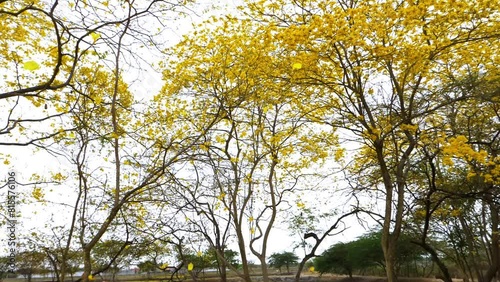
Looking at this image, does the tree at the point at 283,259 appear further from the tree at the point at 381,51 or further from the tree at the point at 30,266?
the tree at the point at 381,51

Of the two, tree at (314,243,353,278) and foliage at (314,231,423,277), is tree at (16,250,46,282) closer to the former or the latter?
foliage at (314,231,423,277)

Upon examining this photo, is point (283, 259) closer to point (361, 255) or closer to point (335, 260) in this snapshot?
point (335, 260)

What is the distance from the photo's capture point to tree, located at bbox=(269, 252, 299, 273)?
18.3 m

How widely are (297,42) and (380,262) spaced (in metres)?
12.4

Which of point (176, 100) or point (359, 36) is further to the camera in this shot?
point (176, 100)

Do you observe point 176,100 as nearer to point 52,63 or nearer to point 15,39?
point 52,63

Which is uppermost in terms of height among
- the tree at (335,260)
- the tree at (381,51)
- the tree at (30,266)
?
the tree at (381,51)

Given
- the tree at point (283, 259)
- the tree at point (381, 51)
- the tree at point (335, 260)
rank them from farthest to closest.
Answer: the tree at point (283, 259)
the tree at point (335, 260)
the tree at point (381, 51)

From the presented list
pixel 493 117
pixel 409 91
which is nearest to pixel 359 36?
pixel 409 91

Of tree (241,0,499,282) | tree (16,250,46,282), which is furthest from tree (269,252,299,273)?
tree (241,0,499,282)

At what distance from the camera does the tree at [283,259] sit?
18297mm

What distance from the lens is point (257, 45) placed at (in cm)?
547

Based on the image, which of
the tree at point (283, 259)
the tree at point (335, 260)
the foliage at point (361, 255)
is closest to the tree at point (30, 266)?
the foliage at point (361, 255)

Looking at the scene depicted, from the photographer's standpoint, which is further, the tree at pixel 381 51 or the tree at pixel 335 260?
the tree at pixel 335 260
